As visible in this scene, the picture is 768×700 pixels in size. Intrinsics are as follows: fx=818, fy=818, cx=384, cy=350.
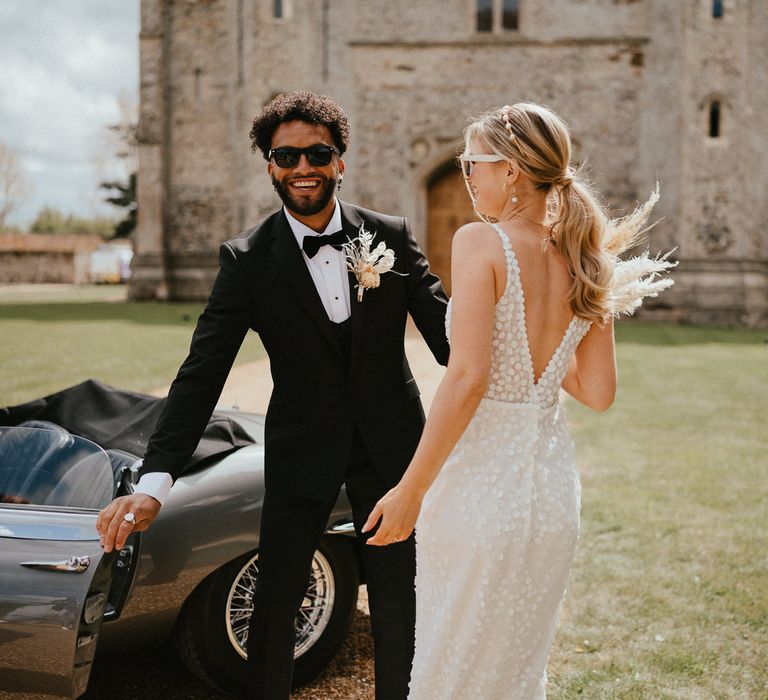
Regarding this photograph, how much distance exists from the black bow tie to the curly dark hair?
293 mm

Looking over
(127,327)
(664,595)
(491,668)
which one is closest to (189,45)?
(127,327)

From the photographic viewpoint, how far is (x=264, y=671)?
2.59 metres

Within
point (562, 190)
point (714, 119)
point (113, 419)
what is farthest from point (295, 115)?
point (714, 119)

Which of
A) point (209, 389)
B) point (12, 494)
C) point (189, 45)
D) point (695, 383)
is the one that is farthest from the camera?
point (189, 45)

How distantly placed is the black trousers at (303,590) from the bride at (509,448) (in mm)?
471

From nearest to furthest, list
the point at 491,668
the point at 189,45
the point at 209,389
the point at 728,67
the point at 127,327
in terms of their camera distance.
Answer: the point at 491,668 → the point at 209,389 → the point at 127,327 → the point at 728,67 → the point at 189,45

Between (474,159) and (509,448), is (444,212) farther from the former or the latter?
(509,448)

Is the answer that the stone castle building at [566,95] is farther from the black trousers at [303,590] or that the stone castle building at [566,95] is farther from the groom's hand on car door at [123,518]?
the groom's hand on car door at [123,518]

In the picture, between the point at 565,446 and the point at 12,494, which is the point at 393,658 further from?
the point at 12,494

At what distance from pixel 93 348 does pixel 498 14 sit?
14.0 m

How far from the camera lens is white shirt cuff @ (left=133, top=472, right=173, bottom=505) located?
2371 millimetres

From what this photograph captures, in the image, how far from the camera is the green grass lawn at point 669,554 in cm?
357

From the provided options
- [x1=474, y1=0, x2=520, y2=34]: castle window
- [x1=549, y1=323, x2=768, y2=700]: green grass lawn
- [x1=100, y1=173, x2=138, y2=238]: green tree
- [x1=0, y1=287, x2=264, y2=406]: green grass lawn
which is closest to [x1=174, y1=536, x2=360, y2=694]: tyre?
[x1=549, y1=323, x2=768, y2=700]: green grass lawn

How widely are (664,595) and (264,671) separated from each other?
267 cm
